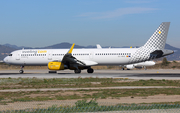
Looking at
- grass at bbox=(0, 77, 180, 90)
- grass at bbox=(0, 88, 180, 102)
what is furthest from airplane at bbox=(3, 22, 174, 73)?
grass at bbox=(0, 88, 180, 102)

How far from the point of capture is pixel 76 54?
43688 mm

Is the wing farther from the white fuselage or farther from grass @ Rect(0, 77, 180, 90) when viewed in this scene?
grass @ Rect(0, 77, 180, 90)

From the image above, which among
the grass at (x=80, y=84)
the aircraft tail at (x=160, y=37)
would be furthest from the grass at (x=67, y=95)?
the aircraft tail at (x=160, y=37)

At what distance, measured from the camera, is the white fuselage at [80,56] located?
41.5 metres

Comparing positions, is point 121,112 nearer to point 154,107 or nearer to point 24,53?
point 154,107

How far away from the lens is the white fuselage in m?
41.5

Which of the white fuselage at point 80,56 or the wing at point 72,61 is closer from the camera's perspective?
the wing at point 72,61

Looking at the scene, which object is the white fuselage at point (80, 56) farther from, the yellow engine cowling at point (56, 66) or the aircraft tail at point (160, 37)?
the yellow engine cowling at point (56, 66)

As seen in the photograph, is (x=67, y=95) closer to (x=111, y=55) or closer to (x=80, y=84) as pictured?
(x=80, y=84)

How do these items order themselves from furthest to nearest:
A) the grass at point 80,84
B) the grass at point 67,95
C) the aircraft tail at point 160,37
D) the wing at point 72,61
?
the aircraft tail at point 160,37 → the wing at point 72,61 → the grass at point 80,84 → the grass at point 67,95

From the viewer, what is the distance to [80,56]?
143 ft

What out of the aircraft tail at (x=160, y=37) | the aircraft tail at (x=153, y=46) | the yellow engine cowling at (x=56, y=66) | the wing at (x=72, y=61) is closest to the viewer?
the yellow engine cowling at (x=56, y=66)

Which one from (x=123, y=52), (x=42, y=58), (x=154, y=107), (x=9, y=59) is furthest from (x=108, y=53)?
(x=154, y=107)

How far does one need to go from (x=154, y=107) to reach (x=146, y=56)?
102ft
